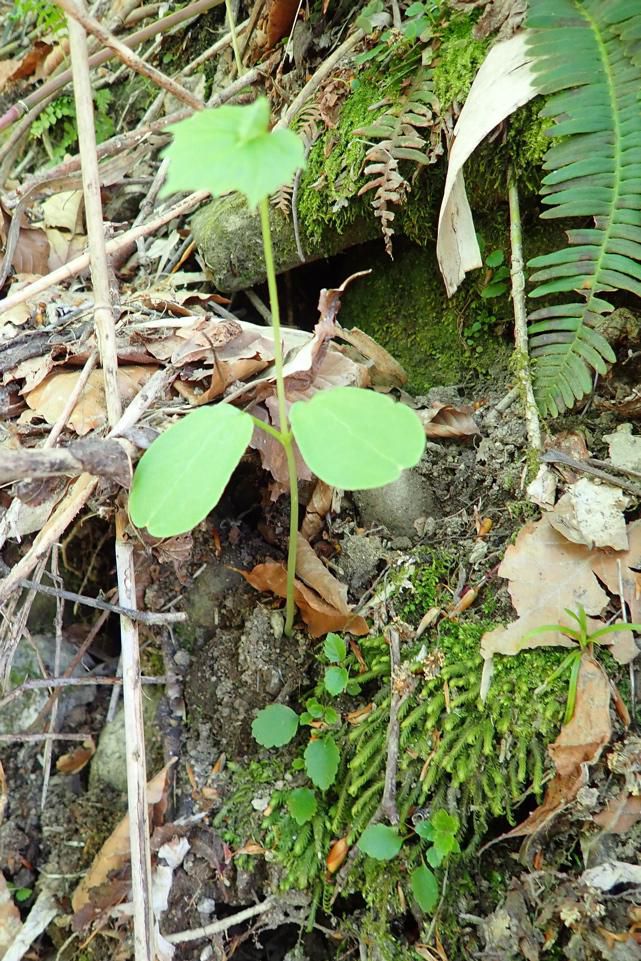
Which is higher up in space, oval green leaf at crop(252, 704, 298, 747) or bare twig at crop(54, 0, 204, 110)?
bare twig at crop(54, 0, 204, 110)

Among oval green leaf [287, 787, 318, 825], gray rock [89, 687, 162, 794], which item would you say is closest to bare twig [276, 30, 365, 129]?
gray rock [89, 687, 162, 794]

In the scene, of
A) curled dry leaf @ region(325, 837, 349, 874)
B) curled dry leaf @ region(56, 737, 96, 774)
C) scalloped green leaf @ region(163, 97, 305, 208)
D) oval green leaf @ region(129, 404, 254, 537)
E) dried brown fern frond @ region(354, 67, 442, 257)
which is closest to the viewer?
scalloped green leaf @ region(163, 97, 305, 208)

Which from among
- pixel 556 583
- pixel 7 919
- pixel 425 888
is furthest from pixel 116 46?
pixel 7 919

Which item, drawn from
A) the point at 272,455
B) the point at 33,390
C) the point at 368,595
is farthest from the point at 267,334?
the point at 368,595

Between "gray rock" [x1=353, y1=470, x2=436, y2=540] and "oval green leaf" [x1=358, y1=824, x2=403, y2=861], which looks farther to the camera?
"gray rock" [x1=353, y1=470, x2=436, y2=540]

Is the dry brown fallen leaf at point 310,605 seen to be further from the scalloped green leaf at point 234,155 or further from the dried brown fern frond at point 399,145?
the scalloped green leaf at point 234,155

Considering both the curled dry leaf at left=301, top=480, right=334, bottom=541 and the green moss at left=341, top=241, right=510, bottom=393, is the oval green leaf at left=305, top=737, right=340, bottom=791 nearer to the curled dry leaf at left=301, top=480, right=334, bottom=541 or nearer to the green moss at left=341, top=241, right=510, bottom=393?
the curled dry leaf at left=301, top=480, right=334, bottom=541

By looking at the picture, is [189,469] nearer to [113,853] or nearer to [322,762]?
[322,762]
